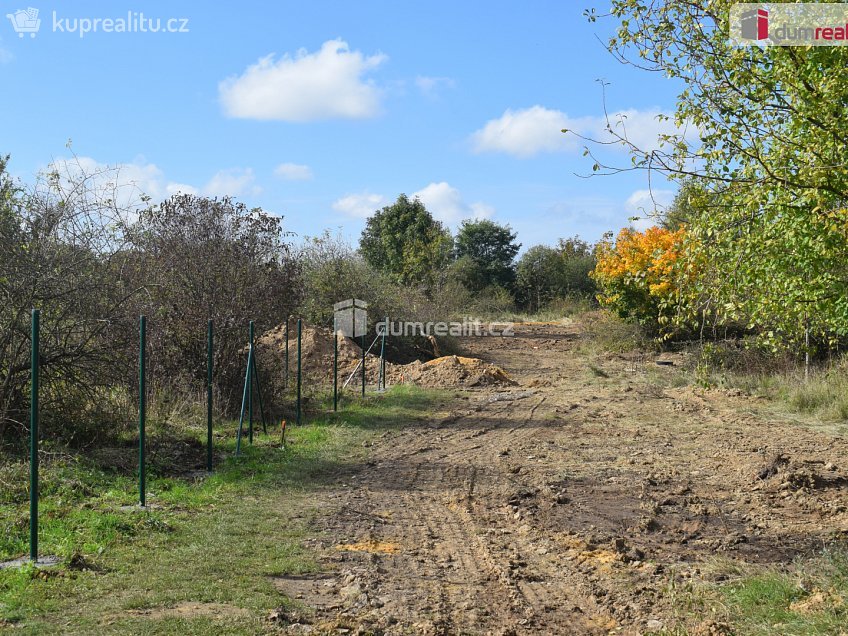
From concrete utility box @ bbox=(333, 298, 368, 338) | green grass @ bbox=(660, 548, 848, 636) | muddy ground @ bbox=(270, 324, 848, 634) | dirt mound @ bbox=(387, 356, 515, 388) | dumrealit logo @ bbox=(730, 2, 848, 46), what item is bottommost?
muddy ground @ bbox=(270, 324, 848, 634)

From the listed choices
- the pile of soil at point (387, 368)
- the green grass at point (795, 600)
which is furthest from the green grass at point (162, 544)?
the pile of soil at point (387, 368)

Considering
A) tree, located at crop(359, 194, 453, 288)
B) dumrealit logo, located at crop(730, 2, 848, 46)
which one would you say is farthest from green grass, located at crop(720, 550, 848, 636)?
tree, located at crop(359, 194, 453, 288)

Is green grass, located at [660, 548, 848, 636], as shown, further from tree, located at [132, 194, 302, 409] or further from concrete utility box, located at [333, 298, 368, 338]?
concrete utility box, located at [333, 298, 368, 338]

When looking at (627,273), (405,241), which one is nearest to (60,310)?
(627,273)

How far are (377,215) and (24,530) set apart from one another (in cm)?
4152

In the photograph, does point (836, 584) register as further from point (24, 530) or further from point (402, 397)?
point (402, 397)

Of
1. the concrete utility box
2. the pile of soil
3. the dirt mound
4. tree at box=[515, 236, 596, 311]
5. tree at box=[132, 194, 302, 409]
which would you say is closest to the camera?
tree at box=[132, 194, 302, 409]

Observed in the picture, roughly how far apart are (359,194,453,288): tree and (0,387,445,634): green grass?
99.7 ft

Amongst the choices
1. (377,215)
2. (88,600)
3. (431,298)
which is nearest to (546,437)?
(88,600)

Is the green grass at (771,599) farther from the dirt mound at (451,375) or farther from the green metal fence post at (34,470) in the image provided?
the dirt mound at (451,375)

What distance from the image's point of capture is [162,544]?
6.81 metres

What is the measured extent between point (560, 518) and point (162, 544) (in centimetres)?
374

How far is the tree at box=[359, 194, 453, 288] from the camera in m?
41.2

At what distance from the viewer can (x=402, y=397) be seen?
1814 centimetres
